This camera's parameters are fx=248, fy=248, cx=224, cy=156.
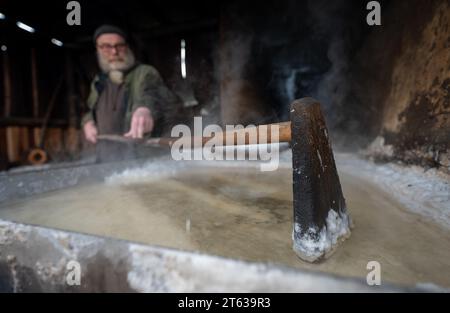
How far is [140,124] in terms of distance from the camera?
2555 millimetres

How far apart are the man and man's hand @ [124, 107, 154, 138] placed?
359 millimetres

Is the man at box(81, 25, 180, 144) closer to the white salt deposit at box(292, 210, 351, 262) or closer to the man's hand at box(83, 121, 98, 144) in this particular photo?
the man's hand at box(83, 121, 98, 144)

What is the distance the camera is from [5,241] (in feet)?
2.24

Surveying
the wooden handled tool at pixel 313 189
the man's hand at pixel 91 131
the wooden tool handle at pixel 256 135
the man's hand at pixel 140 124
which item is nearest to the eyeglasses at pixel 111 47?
the man's hand at pixel 91 131

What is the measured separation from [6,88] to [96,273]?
209 inches

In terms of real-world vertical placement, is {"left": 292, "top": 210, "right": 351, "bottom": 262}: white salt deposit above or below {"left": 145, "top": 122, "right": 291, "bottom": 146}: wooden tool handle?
below

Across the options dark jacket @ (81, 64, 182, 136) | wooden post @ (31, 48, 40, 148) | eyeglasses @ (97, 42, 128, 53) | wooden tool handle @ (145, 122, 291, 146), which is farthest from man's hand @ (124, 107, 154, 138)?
wooden post @ (31, 48, 40, 148)

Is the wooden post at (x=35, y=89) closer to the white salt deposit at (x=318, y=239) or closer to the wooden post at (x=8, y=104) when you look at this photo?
the wooden post at (x=8, y=104)

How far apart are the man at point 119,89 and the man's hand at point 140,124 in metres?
0.36

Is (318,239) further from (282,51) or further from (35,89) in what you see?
(35,89)

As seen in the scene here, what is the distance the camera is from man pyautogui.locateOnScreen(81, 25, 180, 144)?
10.5 feet

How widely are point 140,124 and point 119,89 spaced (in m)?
1.09

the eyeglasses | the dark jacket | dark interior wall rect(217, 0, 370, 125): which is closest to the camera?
dark interior wall rect(217, 0, 370, 125)

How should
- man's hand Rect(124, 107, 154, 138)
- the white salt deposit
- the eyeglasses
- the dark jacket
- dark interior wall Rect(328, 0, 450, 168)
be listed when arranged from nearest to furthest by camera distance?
the white salt deposit < dark interior wall Rect(328, 0, 450, 168) < man's hand Rect(124, 107, 154, 138) < the dark jacket < the eyeglasses
